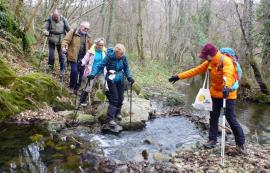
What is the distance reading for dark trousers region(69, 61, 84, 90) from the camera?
1064 centimetres

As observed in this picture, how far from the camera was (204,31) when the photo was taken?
32750 millimetres

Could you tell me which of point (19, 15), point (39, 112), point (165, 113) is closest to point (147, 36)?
point (19, 15)

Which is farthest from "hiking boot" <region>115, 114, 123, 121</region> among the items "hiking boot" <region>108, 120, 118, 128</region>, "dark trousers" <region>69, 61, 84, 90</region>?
"dark trousers" <region>69, 61, 84, 90</region>

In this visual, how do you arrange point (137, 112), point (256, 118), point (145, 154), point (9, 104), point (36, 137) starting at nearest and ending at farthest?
point (145, 154), point (36, 137), point (9, 104), point (137, 112), point (256, 118)

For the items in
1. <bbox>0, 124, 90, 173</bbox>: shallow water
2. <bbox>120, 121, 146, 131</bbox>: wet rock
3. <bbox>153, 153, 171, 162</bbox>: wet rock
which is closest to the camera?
<bbox>0, 124, 90, 173</bbox>: shallow water

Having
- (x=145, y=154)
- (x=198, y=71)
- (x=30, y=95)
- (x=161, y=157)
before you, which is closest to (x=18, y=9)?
(x=30, y=95)

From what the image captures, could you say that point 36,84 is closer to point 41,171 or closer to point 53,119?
point 53,119

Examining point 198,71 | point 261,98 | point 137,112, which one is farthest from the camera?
point 261,98

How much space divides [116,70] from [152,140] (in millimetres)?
1897

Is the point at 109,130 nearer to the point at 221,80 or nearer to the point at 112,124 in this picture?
the point at 112,124

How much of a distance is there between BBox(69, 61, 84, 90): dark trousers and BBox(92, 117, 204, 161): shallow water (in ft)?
9.61

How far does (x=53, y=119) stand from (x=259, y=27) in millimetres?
16689

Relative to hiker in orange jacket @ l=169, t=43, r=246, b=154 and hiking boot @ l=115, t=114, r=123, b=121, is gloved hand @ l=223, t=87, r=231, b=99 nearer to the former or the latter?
hiker in orange jacket @ l=169, t=43, r=246, b=154

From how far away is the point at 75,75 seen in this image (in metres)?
10.8
